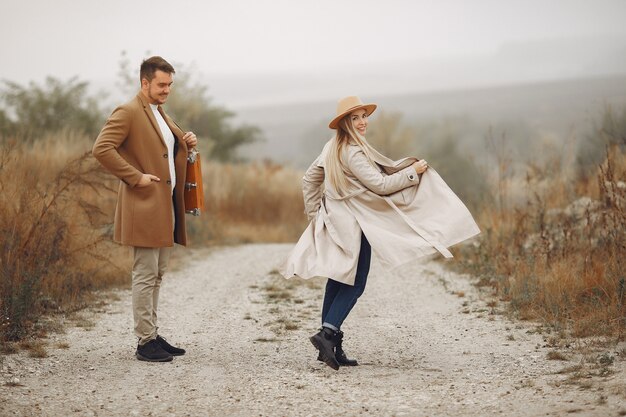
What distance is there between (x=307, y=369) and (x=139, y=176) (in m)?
1.85

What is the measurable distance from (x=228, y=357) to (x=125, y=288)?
390 centimetres

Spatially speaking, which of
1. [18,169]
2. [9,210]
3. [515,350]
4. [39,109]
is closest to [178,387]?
[515,350]

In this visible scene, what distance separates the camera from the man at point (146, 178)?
595 centimetres

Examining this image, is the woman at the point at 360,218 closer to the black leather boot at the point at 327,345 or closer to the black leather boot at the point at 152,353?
the black leather boot at the point at 327,345

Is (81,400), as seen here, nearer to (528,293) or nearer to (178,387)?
(178,387)

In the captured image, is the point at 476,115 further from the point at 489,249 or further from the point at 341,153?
the point at 341,153

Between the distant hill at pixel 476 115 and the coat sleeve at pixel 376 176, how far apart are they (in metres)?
23.6

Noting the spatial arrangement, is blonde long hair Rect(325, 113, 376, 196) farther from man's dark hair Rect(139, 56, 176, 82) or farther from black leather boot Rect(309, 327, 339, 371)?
man's dark hair Rect(139, 56, 176, 82)

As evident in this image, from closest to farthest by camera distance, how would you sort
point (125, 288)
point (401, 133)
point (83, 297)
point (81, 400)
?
point (81, 400), point (83, 297), point (125, 288), point (401, 133)

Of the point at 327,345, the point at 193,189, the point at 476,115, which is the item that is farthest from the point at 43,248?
the point at 476,115

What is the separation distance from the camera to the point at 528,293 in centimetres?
820

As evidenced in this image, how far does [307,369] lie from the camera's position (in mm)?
6082

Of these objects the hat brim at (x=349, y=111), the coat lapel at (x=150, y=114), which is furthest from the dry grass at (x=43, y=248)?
the hat brim at (x=349, y=111)

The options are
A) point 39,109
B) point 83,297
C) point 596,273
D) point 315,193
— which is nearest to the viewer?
point 315,193
